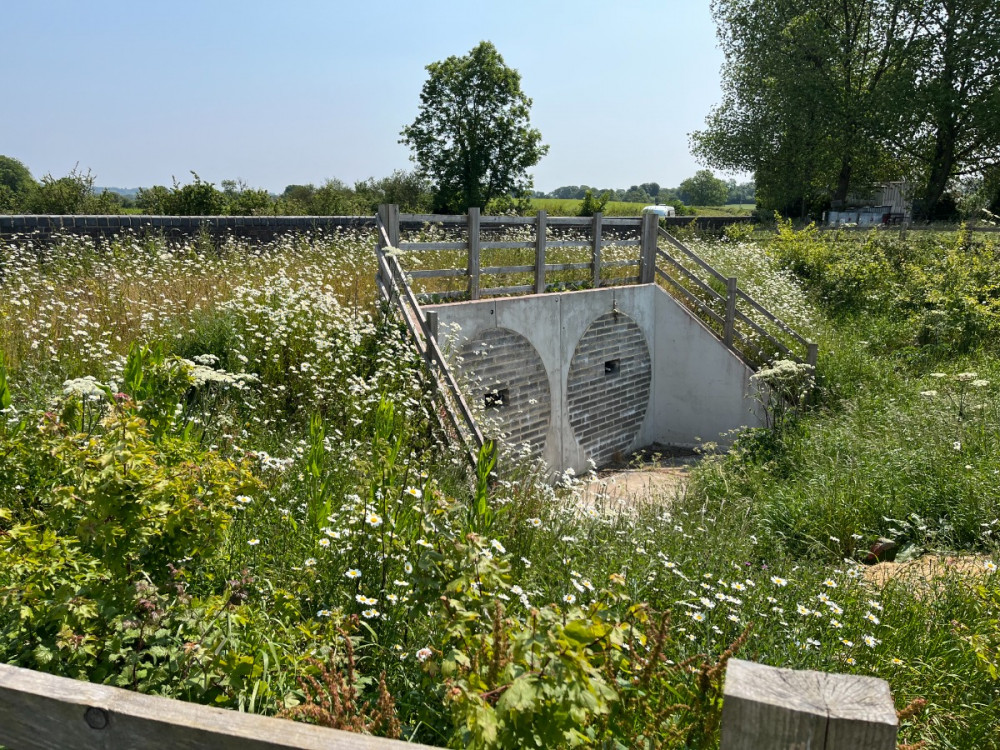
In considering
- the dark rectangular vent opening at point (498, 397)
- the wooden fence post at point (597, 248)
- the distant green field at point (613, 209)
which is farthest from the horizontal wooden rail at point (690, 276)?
the distant green field at point (613, 209)

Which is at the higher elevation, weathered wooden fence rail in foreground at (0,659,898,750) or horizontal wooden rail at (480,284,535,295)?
horizontal wooden rail at (480,284,535,295)

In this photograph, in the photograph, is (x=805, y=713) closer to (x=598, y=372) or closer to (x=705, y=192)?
(x=598, y=372)

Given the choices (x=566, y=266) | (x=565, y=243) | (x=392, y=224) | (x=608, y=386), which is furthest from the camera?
(x=608, y=386)

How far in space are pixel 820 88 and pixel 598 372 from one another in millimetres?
Answer: 23323

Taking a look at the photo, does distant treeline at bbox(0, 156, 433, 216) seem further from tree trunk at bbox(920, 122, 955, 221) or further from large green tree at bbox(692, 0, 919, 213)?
tree trunk at bbox(920, 122, 955, 221)

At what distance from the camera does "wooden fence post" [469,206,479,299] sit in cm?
983

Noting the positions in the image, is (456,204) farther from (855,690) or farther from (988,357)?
(855,690)

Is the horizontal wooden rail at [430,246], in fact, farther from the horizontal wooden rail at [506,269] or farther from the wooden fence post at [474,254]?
the horizontal wooden rail at [506,269]

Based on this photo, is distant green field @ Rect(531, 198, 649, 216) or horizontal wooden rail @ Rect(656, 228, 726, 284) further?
distant green field @ Rect(531, 198, 649, 216)

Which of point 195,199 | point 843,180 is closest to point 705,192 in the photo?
point 843,180

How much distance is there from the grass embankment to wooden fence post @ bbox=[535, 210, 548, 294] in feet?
11.1

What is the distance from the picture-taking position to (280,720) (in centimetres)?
148

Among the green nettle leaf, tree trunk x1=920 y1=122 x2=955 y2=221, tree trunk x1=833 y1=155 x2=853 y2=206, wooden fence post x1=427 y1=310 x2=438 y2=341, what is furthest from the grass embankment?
tree trunk x1=920 y1=122 x2=955 y2=221

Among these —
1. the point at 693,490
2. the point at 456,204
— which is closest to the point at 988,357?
the point at 693,490
